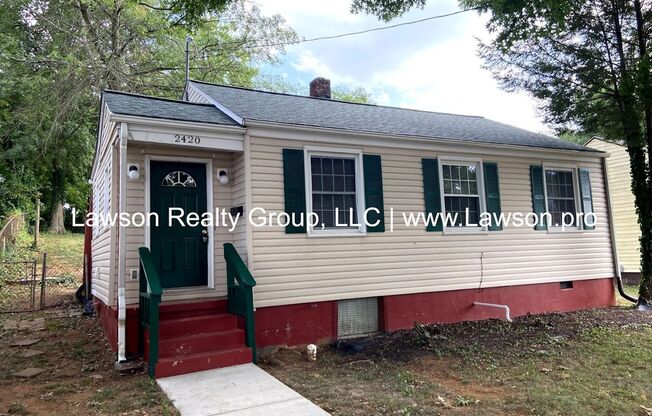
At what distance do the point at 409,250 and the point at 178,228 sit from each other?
12.3 feet

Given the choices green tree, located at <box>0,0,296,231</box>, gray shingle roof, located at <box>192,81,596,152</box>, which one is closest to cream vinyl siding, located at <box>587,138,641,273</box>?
gray shingle roof, located at <box>192,81,596,152</box>

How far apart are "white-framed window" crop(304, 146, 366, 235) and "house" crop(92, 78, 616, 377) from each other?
23mm

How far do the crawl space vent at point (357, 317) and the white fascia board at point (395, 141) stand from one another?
Answer: 8.44ft

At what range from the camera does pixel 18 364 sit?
545 cm

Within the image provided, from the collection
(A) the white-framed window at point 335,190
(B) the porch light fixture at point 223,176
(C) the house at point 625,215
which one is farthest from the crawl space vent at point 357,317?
(C) the house at point 625,215

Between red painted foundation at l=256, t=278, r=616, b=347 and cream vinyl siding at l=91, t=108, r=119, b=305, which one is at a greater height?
cream vinyl siding at l=91, t=108, r=119, b=305

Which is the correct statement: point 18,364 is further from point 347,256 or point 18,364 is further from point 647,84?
point 647,84

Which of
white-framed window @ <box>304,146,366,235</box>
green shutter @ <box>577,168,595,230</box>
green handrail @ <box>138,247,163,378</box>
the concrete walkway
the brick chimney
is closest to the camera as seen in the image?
the concrete walkway

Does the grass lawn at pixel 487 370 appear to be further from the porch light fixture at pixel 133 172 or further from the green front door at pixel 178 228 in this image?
the porch light fixture at pixel 133 172

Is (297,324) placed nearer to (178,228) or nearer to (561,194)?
(178,228)

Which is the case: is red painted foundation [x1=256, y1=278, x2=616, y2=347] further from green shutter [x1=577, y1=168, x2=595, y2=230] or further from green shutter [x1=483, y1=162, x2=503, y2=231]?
green shutter [x1=577, y1=168, x2=595, y2=230]

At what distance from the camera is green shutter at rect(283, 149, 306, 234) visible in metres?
6.30

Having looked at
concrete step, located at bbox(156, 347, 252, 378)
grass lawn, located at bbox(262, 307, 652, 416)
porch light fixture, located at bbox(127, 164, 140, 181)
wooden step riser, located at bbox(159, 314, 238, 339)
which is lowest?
grass lawn, located at bbox(262, 307, 652, 416)

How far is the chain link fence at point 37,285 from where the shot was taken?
30.8 ft
